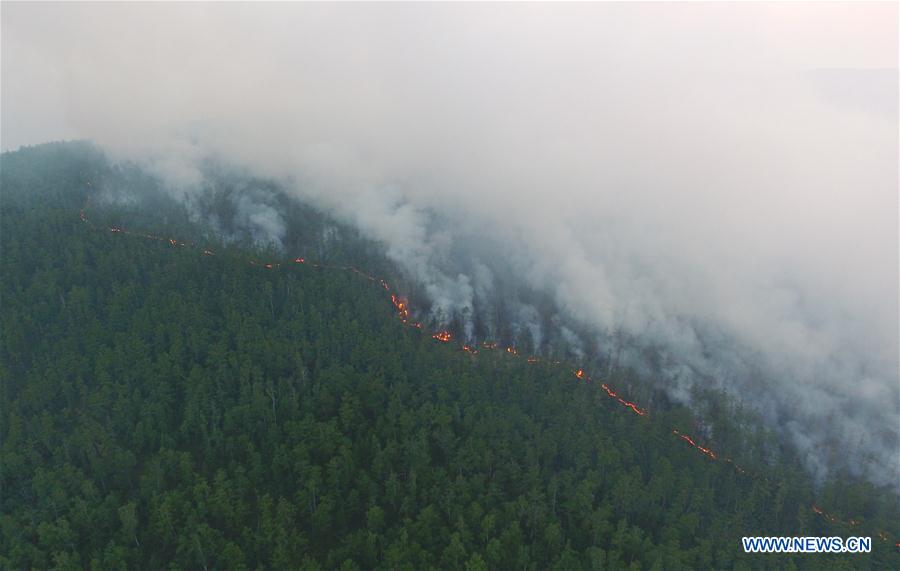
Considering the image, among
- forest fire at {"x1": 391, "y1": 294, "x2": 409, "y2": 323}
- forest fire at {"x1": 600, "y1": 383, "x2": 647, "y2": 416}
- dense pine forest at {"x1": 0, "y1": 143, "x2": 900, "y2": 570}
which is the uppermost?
forest fire at {"x1": 391, "y1": 294, "x2": 409, "y2": 323}

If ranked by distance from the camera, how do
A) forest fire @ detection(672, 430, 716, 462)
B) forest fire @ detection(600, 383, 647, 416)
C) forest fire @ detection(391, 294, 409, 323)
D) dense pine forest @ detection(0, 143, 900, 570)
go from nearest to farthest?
dense pine forest @ detection(0, 143, 900, 570), forest fire @ detection(672, 430, 716, 462), forest fire @ detection(600, 383, 647, 416), forest fire @ detection(391, 294, 409, 323)

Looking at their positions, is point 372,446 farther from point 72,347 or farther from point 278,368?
point 72,347

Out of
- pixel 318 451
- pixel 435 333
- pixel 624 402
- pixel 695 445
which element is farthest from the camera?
pixel 435 333

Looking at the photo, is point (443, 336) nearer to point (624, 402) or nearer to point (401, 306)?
point (401, 306)

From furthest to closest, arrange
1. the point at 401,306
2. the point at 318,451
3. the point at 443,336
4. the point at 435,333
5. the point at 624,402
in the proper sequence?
the point at 401,306 < the point at 435,333 < the point at 443,336 < the point at 624,402 < the point at 318,451

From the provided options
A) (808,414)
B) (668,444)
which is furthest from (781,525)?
(808,414)

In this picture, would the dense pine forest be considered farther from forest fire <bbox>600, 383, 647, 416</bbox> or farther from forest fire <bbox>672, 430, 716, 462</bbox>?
forest fire <bbox>600, 383, 647, 416</bbox>

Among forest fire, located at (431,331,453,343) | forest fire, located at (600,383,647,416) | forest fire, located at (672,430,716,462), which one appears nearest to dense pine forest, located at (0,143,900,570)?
forest fire, located at (672,430,716,462)

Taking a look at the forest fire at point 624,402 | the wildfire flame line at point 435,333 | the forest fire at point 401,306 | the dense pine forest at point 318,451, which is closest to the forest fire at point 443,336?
the wildfire flame line at point 435,333

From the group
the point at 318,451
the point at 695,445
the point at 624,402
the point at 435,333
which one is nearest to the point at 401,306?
the point at 435,333
